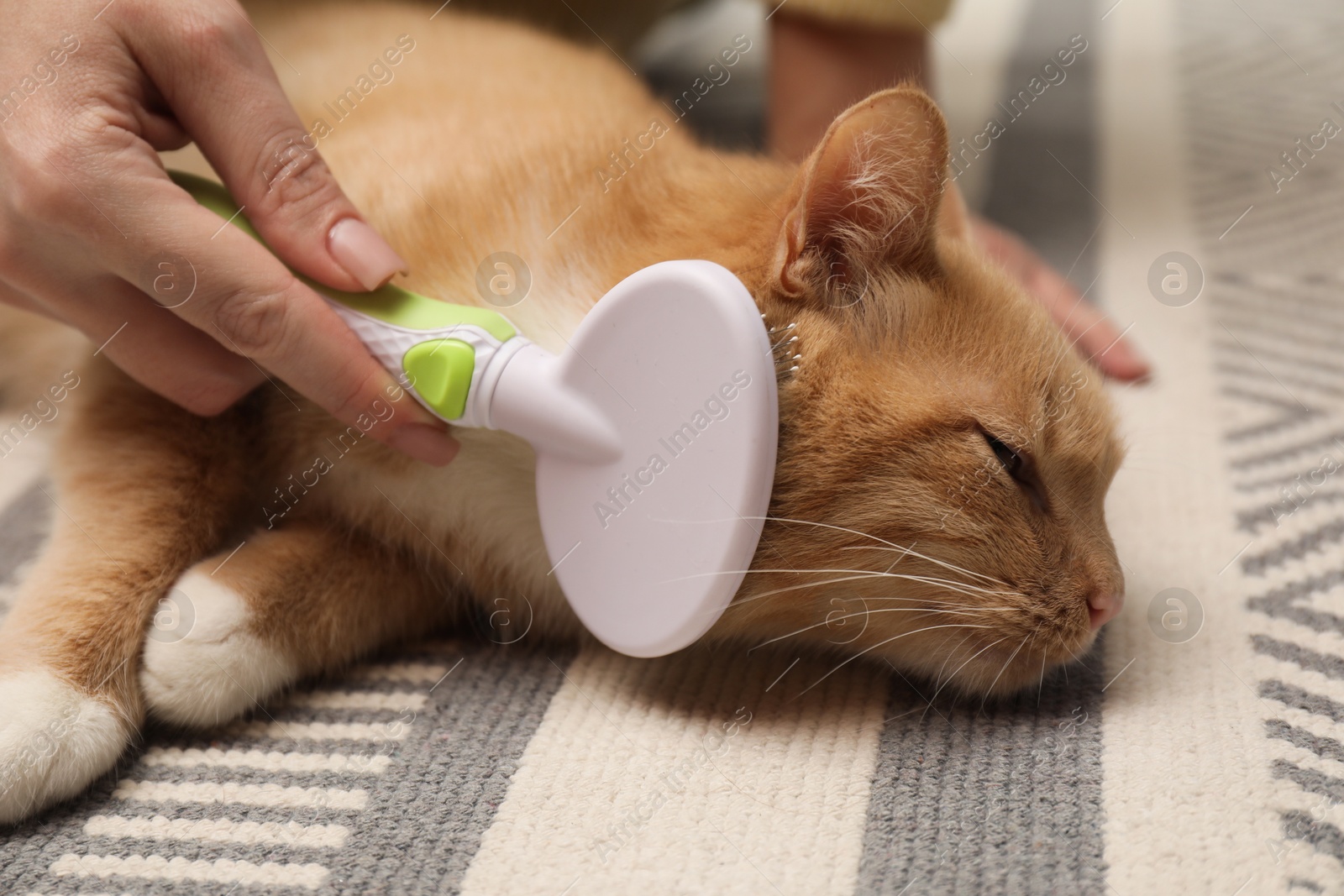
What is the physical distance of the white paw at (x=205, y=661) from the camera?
2.42ft

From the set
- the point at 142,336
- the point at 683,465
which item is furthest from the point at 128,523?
the point at 683,465

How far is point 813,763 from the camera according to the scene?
2.27 ft

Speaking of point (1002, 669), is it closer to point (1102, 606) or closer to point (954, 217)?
point (1102, 606)

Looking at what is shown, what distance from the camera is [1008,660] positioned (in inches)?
29.2

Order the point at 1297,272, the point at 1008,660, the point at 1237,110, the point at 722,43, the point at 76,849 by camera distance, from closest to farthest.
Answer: the point at 76,849 < the point at 1008,660 < the point at 1297,272 < the point at 1237,110 < the point at 722,43

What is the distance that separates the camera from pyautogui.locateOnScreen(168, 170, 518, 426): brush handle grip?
72cm

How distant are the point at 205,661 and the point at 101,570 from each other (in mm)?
115

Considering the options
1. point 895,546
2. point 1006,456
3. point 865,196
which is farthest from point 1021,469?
point 865,196

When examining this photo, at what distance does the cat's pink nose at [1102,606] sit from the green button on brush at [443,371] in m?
0.49

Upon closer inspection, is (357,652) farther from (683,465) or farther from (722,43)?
(722,43)

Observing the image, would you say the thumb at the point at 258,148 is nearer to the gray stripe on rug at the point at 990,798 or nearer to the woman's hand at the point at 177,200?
the woman's hand at the point at 177,200

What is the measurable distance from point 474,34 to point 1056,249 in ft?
3.12

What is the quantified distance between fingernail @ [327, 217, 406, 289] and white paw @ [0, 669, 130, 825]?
1.14ft

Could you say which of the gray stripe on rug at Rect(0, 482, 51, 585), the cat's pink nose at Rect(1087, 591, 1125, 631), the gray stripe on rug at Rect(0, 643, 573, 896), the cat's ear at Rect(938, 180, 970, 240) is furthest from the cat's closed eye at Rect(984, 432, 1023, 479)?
the gray stripe on rug at Rect(0, 482, 51, 585)
